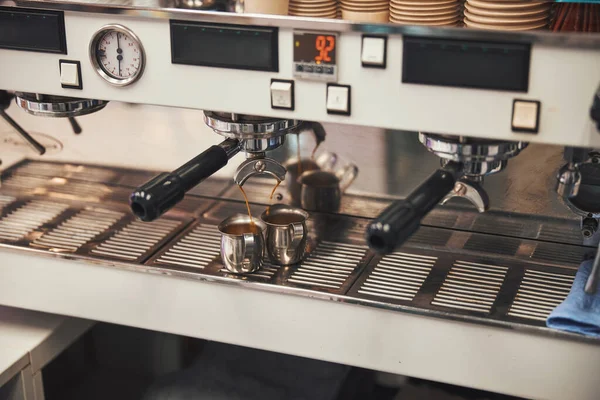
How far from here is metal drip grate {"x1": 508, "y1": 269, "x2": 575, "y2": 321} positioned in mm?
1456

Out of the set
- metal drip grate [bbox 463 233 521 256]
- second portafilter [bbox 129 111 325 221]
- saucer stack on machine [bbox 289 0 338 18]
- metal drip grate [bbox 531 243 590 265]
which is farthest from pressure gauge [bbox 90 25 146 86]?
metal drip grate [bbox 531 243 590 265]

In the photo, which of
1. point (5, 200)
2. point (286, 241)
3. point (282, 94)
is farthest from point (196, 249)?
point (5, 200)

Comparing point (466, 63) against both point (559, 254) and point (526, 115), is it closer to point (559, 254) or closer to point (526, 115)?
point (526, 115)

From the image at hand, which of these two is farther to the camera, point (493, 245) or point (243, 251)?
point (493, 245)

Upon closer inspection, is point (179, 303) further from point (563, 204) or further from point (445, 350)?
point (563, 204)

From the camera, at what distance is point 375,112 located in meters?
1.38

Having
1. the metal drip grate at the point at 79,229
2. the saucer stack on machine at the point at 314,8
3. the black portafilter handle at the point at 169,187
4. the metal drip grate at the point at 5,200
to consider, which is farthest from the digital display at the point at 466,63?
the metal drip grate at the point at 5,200

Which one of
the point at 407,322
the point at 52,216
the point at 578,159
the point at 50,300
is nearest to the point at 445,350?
the point at 407,322

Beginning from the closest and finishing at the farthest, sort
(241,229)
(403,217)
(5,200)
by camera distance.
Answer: (403,217) < (241,229) < (5,200)

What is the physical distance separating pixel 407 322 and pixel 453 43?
Result: 492 mm

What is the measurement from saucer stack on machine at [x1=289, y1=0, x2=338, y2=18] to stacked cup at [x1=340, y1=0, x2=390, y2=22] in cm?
5

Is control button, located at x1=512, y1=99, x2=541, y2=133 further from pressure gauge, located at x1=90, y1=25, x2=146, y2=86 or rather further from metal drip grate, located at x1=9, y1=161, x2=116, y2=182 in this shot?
metal drip grate, located at x1=9, y1=161, x2=116, y2=182

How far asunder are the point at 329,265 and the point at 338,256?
46 millimetres

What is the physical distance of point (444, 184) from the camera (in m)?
1.33
